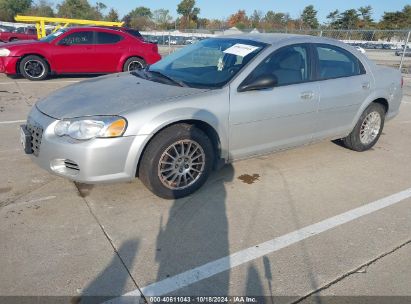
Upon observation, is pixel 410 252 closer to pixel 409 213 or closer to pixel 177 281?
pixel 409 213

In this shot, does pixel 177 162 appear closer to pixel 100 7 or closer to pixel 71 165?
pixel 71 165

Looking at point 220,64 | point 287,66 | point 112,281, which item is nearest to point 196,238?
point 112,281

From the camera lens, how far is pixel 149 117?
305 cm

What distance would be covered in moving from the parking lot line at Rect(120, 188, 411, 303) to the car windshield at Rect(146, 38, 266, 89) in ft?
5.25

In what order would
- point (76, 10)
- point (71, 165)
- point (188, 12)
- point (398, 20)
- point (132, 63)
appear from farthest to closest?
point (188, 12) < point (76, 10) < point (398, 20) < point (132, 63) < point (71, 165)

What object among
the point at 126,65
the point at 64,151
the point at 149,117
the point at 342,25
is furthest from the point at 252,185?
the point at 342,25

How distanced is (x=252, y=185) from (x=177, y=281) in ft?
5.60

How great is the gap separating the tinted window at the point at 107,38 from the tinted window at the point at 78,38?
0.75 ft

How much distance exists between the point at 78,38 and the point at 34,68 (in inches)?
57.1

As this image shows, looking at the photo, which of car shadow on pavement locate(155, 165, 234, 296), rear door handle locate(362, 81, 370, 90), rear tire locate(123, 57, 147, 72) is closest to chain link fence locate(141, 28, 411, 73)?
rear tire locate(123, 57, 147, 72)

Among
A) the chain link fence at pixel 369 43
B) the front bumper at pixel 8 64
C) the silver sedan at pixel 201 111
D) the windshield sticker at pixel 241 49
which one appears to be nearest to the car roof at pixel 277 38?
the silver sedan at pixel 201 111

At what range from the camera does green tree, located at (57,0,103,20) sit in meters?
74.8

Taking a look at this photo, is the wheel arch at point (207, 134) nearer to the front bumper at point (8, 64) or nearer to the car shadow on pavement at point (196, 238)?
the car shadow on pavement at point (196, 238)

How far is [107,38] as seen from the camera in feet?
33.4
